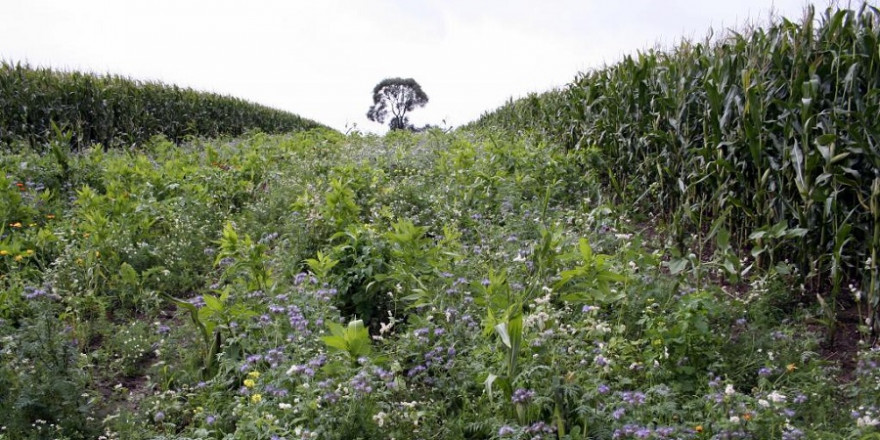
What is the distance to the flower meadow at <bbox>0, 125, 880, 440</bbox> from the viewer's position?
2.73 metres

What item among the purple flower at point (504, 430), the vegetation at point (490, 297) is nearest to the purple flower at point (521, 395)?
the vegetation at point (490, 297)

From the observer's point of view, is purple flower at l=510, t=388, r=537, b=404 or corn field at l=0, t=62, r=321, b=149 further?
corn field at l=0, t=62, r=321, b=149

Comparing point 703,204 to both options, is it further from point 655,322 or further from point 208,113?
point 208,113

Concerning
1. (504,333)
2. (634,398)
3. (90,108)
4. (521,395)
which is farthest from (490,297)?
(90,108)

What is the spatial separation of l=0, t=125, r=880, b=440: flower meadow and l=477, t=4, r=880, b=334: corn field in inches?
17.8

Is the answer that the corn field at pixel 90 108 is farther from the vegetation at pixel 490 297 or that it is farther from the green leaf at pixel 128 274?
the green leaf at pixel 128 274

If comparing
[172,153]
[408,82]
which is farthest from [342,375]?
[408,82]

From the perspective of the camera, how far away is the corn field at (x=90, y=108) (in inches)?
465

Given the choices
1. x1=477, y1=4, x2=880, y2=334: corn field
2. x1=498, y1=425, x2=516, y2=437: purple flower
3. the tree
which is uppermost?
the tree

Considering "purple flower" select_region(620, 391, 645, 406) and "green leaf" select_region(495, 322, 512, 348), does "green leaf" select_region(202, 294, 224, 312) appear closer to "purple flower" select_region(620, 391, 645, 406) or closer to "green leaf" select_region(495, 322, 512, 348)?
"green leaf" select_region(495, 322, 512, 348)

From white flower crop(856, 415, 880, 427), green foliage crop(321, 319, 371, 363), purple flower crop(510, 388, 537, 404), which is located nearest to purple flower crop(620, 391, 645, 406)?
purple flower crop(510, 388, 537, 404)

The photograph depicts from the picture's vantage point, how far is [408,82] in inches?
2923

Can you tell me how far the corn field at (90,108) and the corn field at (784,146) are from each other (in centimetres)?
942

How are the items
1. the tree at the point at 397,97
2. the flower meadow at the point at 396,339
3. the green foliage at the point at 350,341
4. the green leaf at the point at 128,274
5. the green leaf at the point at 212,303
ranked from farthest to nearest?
the tree at the point at 397,97 → the green leaf at the point at 128,274 → the green leaf at the point at 212,303 → the green foliage at the point at 350,341 → the flower meadow at the point at 396,339
